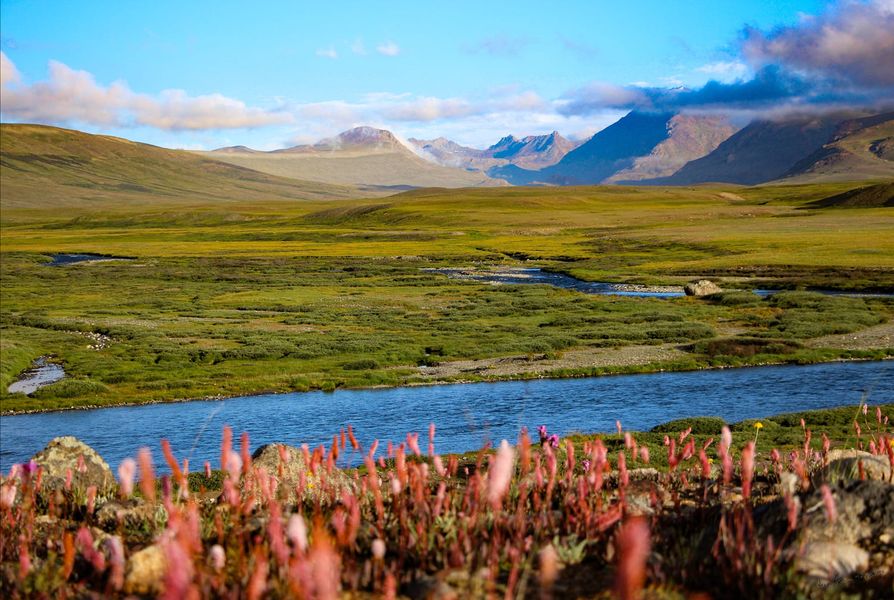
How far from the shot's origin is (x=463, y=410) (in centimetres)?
3538

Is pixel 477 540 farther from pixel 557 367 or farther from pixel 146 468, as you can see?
pixel 557 367

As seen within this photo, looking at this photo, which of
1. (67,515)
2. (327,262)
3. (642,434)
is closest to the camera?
(67,515)

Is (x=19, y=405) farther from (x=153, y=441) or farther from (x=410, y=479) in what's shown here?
(x=410, y=479)

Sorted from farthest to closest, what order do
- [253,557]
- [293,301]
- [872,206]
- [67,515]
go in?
[872,206] < [293,301] < [67,515] < [253,557]

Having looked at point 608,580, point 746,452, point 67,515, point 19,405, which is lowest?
point 19,405

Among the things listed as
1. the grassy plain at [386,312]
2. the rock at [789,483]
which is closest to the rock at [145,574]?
the rock at [789,483]

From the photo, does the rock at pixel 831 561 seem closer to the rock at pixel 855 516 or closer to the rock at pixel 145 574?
the rock at pixel 855 516

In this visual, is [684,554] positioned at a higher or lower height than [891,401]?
higher

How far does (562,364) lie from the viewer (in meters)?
44.8

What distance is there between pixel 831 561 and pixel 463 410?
29.1 metres

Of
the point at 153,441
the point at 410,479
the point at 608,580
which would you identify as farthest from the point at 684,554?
the point at 153,441

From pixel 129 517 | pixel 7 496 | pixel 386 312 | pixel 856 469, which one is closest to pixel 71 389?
pixel 386 312

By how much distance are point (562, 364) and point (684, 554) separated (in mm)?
37976

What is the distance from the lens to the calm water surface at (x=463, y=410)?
31422 mm
